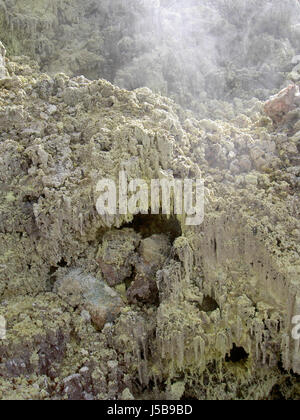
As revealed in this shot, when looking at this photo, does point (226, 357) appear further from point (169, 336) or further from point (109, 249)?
point (109, 249)

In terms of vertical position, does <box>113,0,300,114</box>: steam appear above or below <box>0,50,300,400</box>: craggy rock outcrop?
above

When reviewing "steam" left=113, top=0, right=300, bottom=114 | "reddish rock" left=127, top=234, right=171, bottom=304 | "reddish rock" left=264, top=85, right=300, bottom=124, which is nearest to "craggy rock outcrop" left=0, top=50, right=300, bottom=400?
"reddish rock" left=127, top=234, right=171, bottom=304

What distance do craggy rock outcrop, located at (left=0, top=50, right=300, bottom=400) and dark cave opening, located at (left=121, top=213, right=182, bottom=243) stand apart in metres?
0.02

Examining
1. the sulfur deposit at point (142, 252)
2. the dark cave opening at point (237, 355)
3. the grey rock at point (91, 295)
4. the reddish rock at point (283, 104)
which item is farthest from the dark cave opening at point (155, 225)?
the reddish rock at point (283, 104)

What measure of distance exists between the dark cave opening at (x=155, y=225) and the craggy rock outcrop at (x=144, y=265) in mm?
15

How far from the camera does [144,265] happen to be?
4.67 m

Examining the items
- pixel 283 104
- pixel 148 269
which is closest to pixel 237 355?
pixel 148 269

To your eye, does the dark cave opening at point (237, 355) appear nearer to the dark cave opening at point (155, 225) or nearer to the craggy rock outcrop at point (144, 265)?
the craggy rock outcrop at point (144, 265)

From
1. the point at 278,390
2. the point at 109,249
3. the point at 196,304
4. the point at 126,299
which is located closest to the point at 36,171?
the point at 109,249

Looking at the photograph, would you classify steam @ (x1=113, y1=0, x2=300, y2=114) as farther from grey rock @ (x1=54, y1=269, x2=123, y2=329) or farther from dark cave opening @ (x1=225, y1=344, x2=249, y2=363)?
dark cave opening @ (x1=225, y1=344, x2=249, y2=363)

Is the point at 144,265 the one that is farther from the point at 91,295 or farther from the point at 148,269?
the point at 91,295

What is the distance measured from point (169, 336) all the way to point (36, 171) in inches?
84.2

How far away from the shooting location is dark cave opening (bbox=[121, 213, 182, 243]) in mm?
4738

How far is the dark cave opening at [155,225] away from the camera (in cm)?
474
